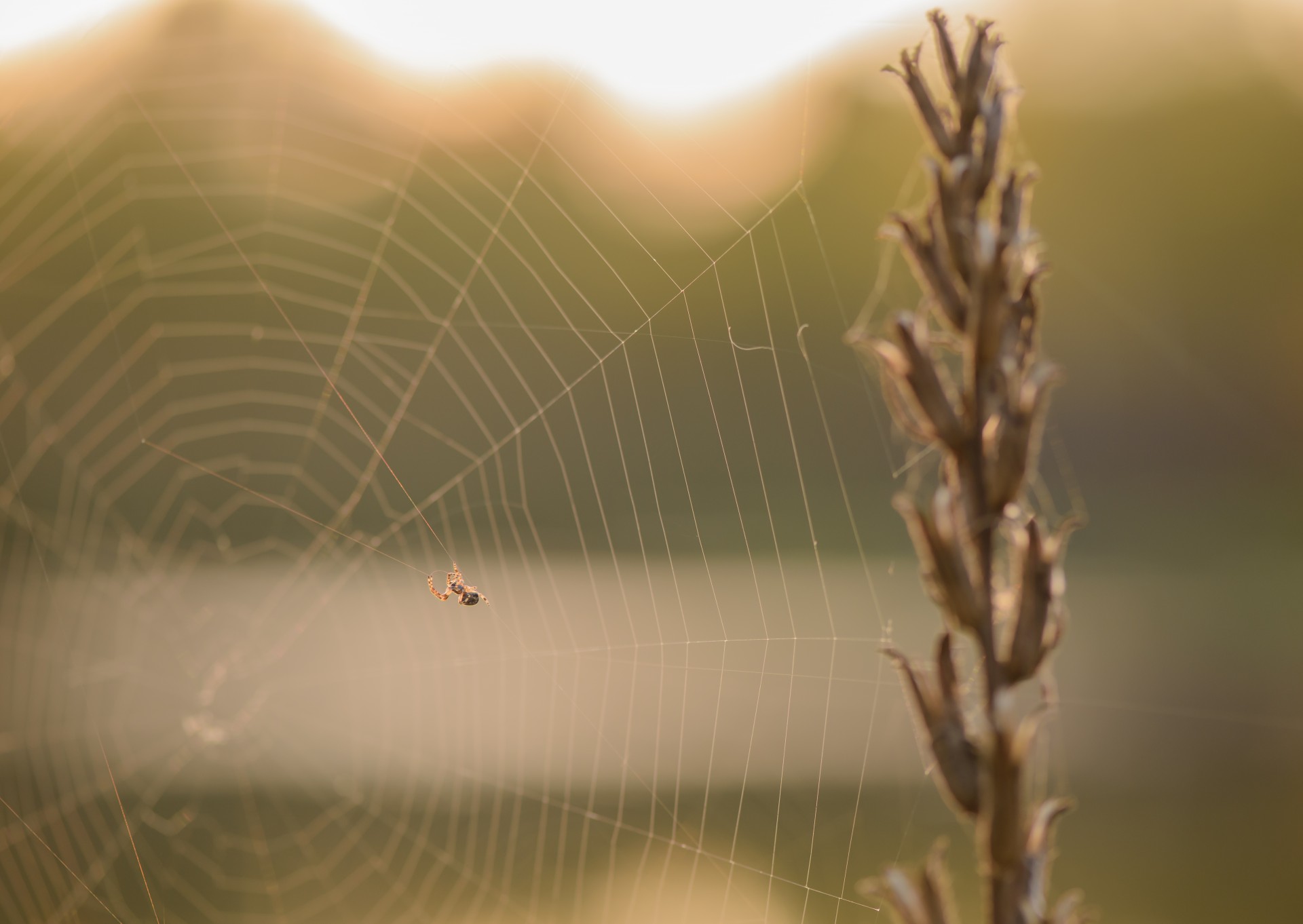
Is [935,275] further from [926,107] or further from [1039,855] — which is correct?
[1039,855]

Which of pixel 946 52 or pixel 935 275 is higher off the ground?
pixel 946 52

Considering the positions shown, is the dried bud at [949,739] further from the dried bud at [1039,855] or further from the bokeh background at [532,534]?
the bokeh background at [532,534]

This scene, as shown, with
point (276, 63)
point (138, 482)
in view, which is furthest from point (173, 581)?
point (276, 63)

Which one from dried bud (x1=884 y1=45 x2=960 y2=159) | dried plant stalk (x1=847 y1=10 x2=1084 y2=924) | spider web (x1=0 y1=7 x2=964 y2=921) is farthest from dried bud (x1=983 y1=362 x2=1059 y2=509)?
spider web (x1=0 y1=7 x2=964 y2=921)

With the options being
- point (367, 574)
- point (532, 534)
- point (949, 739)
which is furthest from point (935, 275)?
point (532, 534)

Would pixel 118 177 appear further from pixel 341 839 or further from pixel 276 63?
pixel 341 839

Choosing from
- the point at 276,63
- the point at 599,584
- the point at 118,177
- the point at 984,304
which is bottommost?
the point at 984,304
